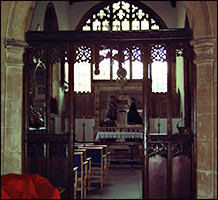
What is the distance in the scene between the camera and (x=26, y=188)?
12.5 feet

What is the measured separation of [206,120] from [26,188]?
7.20 feet

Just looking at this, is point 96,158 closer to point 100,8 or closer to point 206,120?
point 206,120

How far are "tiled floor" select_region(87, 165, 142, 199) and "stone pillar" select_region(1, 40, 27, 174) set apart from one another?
2157mm

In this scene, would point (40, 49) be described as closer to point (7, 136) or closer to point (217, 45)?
point (7, 136)

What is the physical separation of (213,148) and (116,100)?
9.99 m

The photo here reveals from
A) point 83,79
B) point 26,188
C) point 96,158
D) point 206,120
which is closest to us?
point 26,188

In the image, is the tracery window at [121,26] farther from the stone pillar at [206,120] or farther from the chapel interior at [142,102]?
the stone pillar at [206,120]

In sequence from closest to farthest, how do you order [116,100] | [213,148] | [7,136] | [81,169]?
[213,148]
[7,136]
[81,169]
[116,100]

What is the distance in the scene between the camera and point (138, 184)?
309 inches

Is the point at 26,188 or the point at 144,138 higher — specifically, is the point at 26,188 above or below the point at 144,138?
below

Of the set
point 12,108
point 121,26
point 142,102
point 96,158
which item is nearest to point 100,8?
point 121,26

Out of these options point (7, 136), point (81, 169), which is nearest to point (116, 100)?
point (81, 169)

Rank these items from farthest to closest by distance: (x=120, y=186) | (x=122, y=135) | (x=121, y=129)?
(x=121, y=129)
(x=122, y=135)
(x=120, y=186)

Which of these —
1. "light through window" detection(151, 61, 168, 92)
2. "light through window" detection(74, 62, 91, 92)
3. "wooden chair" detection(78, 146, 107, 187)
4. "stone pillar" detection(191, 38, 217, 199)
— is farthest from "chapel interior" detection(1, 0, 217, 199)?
"light through window" detection(151, 61, 168, 92)
